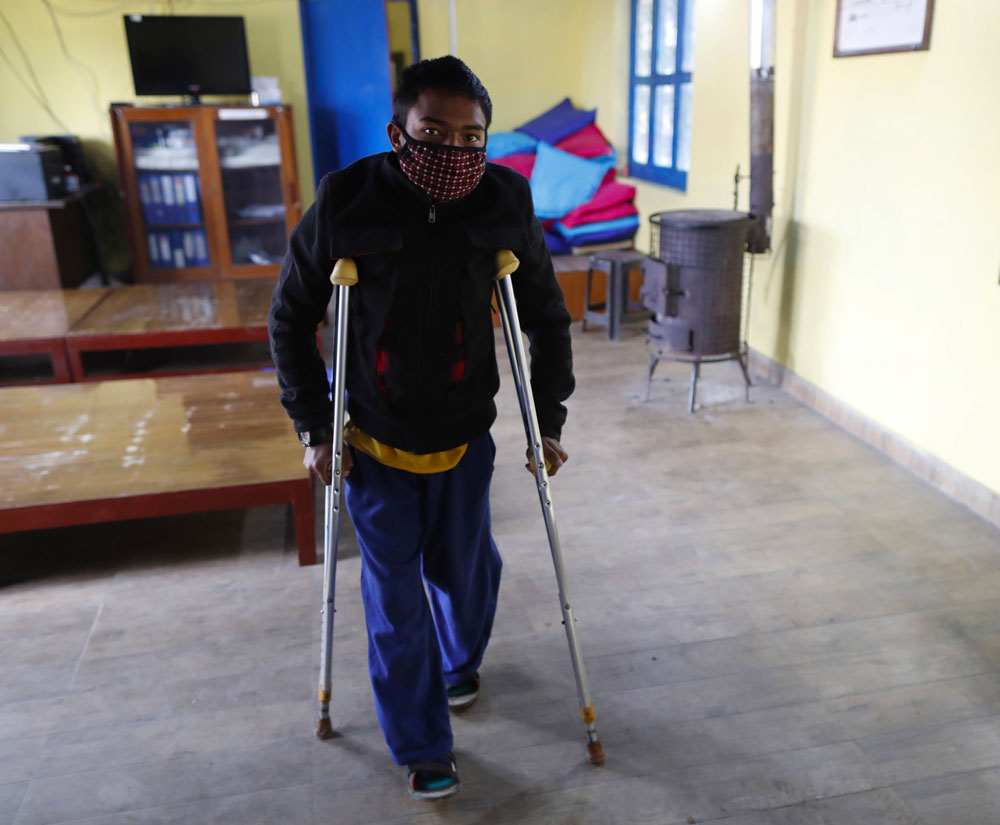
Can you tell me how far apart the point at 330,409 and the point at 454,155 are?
57cm

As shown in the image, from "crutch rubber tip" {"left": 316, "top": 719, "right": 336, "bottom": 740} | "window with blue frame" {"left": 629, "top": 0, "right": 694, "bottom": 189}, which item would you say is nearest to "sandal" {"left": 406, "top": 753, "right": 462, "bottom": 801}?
"crutch rubber tip" {"left": 316, "top": 719, "right": 336, "bottom": 740}

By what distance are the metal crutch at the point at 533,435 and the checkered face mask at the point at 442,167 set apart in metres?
0.15

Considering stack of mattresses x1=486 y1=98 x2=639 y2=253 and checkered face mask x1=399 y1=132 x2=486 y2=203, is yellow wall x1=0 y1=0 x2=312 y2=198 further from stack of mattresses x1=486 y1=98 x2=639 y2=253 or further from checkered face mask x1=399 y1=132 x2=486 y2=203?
checkered face mask x1=399 y1=132 x2=486 y2=203

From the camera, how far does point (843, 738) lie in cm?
186

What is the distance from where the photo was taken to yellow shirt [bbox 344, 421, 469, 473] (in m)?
1.59

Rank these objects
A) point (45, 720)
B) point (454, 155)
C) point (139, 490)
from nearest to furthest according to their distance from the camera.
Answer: point (454, 155) < point (45, 720) < point (139, 490)

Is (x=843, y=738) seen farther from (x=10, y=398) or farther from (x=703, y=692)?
(x=10, y=398)

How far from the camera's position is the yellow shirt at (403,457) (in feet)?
5.20

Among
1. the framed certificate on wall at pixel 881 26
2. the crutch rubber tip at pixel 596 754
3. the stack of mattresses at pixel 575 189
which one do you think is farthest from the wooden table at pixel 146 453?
the stack of mattresses at pixel 575 189

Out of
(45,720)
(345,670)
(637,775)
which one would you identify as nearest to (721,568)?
(637,775)

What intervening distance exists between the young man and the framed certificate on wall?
6.95 ft

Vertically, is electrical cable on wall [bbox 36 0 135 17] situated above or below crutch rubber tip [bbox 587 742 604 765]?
above

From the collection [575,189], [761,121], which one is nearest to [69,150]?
[575,189]

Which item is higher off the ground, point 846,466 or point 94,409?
point 94,409
